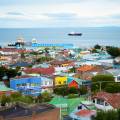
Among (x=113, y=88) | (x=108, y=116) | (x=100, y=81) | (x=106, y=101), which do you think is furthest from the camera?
(x=100, y=81)

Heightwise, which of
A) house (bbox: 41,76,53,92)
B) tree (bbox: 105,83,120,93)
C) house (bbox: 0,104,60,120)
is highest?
house (bbox: 0,104,60,120)

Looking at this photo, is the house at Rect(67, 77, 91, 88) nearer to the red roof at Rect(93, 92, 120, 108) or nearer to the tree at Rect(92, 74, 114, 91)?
the tree at Rect(92, 74, 114, 91)

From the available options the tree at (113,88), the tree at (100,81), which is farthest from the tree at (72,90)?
the tree at (113,88)

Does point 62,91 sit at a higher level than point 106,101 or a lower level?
lower

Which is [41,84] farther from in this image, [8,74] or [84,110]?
[84,110]

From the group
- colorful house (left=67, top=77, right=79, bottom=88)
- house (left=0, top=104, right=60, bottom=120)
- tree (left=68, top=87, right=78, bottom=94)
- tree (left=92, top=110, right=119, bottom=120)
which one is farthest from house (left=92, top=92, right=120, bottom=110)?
colorful house (left=67, top=77, right=79, bottom=88)

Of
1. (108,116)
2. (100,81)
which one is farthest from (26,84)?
(108,116)

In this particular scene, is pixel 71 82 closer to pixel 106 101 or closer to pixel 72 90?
pixel 72 90

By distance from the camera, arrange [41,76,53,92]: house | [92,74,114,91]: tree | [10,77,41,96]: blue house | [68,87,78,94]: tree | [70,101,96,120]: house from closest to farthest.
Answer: [70,101,96,120]: house, [68,87,78,94]: tree, [92,74,114,91]: tree, [10,77,41,96]: blue house, [41,76,53,92]: house

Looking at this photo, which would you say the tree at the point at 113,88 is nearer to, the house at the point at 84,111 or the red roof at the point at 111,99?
the red roof at the point at 111,99

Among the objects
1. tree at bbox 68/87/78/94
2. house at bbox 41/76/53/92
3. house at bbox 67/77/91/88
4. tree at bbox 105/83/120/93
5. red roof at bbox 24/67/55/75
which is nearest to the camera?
tree at bbox 105/83/120/93

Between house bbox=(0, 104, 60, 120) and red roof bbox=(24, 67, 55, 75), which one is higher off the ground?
house bbox=(0, 104, 60, 120)

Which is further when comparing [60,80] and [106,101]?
[60,80]
